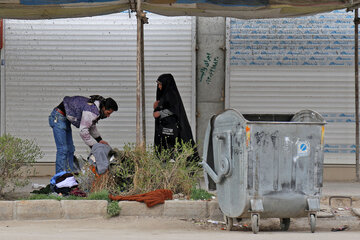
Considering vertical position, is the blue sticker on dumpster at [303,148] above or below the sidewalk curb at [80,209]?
above

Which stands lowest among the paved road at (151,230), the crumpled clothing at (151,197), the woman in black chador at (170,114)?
the paved road at (151,230)

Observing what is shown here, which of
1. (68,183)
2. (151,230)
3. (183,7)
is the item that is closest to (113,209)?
(151,230)

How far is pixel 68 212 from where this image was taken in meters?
6.56

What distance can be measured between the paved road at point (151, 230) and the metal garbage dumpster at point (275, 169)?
0.26 metres

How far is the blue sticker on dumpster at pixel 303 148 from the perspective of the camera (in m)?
5.70

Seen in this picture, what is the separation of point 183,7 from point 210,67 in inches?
67.1

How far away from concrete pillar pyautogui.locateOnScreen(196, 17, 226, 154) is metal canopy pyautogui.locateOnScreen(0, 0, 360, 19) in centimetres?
117

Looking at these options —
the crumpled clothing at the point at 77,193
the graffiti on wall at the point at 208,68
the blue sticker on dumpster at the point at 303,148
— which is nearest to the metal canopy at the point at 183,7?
the graffiti on wall at the point at 208,68

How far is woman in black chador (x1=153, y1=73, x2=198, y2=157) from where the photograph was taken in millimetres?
8227

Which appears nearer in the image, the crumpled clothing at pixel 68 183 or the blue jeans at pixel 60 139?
the crumpled clothing at pixel 68 183

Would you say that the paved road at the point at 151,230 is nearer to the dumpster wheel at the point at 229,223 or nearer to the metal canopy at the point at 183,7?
the dumpster wheel at the point at 229,223

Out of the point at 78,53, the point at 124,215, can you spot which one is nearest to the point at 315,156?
the point at 124,215

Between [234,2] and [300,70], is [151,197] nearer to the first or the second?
[234,2]

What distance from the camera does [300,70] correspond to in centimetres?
971
